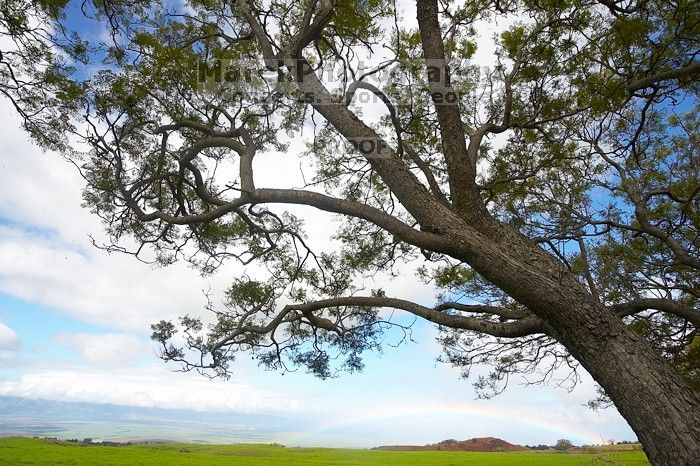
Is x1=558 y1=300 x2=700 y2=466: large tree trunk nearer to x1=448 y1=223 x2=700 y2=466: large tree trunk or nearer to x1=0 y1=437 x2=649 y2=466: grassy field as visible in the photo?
x1=448 y1=223 x2=700 y2=466: large tree trunk

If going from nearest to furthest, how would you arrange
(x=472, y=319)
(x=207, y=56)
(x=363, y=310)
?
1. (x=472, y=319)
2. (x=363, y=310)
3. (x=207, y=56)

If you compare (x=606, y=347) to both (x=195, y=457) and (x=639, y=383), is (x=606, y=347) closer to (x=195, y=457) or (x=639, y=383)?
(x=639, y=383)

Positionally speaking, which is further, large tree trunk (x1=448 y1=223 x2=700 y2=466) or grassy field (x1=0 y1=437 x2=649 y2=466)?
grassy field (x1=0 y1=437 x2=649 y2=466)

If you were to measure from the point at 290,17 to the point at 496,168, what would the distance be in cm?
306

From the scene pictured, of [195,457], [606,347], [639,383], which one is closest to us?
[639,383]

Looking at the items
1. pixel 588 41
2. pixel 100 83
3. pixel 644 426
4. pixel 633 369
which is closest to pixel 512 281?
pixel 633 369

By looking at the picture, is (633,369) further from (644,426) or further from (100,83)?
Answer: (100,83)

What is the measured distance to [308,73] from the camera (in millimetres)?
3863

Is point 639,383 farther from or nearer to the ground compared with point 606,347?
nearer to the ground

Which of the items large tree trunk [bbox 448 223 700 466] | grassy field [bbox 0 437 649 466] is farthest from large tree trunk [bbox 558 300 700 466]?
grassy field [bbox 0 437 649 466]

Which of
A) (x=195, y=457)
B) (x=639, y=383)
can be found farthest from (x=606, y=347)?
(x=195, y=457)

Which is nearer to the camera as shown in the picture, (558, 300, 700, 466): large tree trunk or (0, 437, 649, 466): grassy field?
(558, 300, 700, 466): large tree trunk

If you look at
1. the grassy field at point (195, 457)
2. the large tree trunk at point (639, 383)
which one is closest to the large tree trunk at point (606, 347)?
the large tree trunk at point (639, 383)

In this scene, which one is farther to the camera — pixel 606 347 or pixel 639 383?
pixel 606 347
